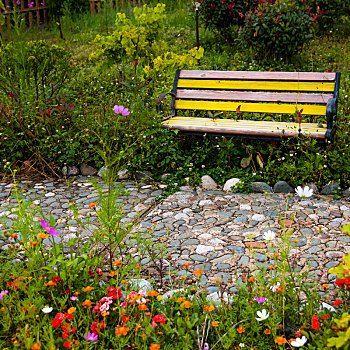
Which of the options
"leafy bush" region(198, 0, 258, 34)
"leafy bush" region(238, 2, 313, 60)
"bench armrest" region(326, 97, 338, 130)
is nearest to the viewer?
"bench armrest" region(326, 97, 338, 130)

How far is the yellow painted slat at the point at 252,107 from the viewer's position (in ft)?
14.8

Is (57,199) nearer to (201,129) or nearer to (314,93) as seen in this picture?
(201,129)

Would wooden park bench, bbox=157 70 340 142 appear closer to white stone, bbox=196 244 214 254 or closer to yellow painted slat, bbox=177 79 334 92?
yellow painted slat, bbox=177 79 334 92

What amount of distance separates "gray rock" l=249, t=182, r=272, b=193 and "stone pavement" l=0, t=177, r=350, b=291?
0.27 feet

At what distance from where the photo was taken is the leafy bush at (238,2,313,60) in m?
A: 7.02

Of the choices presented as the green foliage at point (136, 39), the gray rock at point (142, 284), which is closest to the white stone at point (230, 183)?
the gray rock at point (142, 284)

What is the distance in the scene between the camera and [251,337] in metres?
2.15

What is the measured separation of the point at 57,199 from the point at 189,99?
2.00 m

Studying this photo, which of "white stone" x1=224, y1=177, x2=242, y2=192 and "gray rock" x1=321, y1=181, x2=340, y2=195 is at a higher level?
"gray rock" x1=321, y1=181, x2=340, y2=195

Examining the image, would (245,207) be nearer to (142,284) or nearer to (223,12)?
(142,284)

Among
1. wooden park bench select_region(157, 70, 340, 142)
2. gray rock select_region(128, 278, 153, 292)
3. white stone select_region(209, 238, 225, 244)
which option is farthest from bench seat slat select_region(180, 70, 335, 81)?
gray rock select_region(128, 278, 153, 292)

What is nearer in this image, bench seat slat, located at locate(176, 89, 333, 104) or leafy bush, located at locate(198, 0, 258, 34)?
bench seat slat, located at locate(176, 89, 333, 104)

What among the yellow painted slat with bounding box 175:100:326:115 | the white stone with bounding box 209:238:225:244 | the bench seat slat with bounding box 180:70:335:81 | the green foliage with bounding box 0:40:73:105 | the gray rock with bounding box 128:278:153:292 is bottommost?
the white stone with bounding box 209:238:225:244

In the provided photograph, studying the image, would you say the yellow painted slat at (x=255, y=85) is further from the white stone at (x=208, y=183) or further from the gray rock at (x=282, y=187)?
the white stone at (x=208, y=183)
